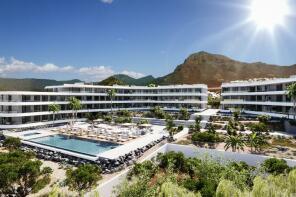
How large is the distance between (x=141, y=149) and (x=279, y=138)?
77.8ft

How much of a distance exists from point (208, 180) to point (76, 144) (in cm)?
2845

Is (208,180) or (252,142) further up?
(252,142)

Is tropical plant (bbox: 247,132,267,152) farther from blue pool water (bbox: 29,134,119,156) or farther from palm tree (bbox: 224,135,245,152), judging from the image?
blue pool water (bbox: 29,134,119,156)

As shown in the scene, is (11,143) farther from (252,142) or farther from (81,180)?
(252,142)

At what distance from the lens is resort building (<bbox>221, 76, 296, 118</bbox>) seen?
188 ft

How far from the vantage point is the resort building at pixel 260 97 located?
57.2m

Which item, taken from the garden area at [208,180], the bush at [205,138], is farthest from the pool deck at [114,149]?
the bush at [205,138]

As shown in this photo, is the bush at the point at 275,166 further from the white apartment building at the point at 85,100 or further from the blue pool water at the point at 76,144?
the white apartment building at the point at 85,100

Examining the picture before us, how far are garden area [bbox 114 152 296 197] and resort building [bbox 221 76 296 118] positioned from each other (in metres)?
26.8

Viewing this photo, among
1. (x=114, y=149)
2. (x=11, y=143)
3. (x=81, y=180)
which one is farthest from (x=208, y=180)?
(x=11, y=143)

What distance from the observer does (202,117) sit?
65.5 meters

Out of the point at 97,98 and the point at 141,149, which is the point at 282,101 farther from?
the point at 97,98

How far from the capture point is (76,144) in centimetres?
4916

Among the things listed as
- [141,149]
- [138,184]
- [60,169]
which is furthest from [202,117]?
[138,184]
